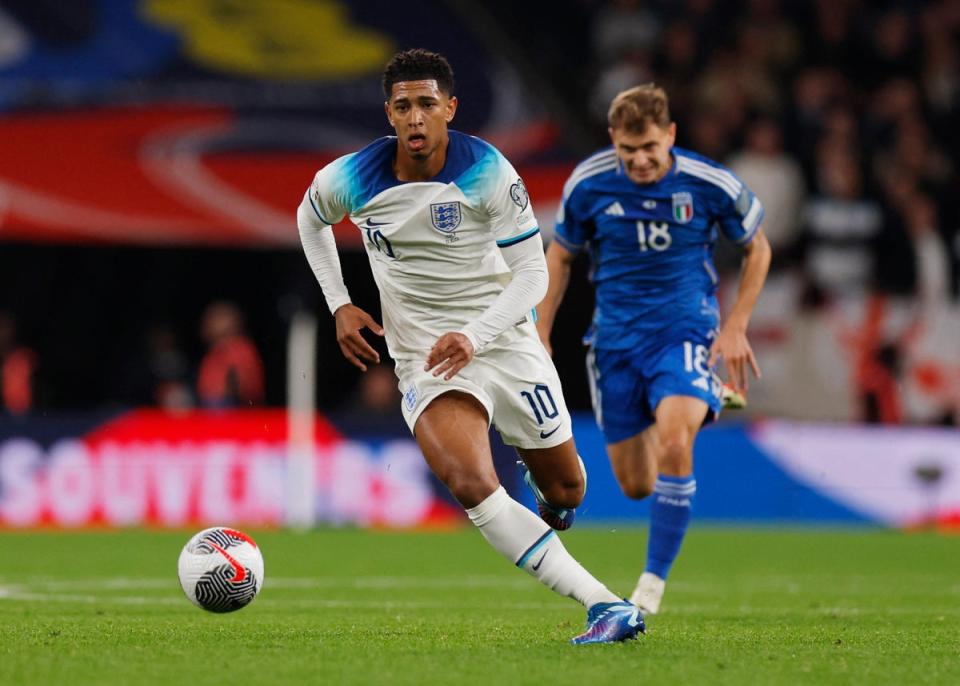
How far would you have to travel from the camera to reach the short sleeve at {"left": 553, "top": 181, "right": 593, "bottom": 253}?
8.63 meters

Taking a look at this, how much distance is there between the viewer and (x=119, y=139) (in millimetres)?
16500

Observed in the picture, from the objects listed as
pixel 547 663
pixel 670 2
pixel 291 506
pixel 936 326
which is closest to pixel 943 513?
pixel 936 326

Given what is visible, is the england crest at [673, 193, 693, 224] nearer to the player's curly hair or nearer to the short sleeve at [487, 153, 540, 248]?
the short sleeve at [487, 153, 540, 248]

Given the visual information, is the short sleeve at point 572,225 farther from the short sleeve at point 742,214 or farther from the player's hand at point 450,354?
the player's hand at point 450,354

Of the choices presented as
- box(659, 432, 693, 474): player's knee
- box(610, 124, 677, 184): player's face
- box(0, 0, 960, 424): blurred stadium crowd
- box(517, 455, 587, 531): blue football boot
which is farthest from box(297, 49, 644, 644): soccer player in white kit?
box(0, 0, 960, 424): blurred stadium crowd

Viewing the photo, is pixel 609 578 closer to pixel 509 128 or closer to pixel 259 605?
pixel 259 605

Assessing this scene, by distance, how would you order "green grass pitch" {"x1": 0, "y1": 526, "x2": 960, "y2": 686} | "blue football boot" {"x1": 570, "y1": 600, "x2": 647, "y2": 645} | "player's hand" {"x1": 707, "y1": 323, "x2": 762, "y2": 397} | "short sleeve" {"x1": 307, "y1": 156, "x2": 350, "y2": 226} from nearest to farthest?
"green grass pitch" {"x1": 0, "y1": 526, "x2": 960, "y2": 686}
"blue football boot" {"x1": 570, "y1": 600, "x2": 647, "y2": 645}
"short sleeve" {"x1": 307, "y1": 156, "x2": 350, "y2": 226}
"player's hand" {"x1": 707, "y1": 323, "x2": 762, "y2": 397}

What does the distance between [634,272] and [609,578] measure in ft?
8.27

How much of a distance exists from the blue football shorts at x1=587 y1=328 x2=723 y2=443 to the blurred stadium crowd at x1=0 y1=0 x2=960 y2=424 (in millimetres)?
7210

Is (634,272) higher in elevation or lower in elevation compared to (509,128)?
lower

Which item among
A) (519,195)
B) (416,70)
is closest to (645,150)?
(519,195)

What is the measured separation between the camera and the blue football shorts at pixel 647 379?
328 inches

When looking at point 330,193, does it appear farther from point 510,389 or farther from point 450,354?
point 510,389

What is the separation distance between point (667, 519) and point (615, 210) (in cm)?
154
